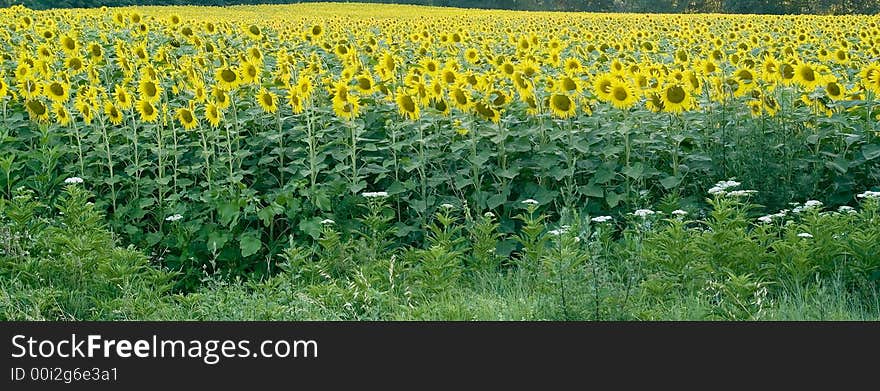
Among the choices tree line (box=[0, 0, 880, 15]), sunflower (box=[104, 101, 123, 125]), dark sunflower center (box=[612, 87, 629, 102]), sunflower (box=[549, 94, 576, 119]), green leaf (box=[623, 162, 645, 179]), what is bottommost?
tree line (box=[0, 0, 880, 15])

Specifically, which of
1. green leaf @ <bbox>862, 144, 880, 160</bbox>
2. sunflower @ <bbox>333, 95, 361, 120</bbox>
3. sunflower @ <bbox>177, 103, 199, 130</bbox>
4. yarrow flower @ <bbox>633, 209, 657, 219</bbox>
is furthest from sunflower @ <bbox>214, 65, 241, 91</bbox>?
green leaf @ <bbox>862, 144, 880, 160</bbox>

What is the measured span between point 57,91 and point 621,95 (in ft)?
11.3

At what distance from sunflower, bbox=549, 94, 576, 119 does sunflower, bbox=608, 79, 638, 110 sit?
23 cm

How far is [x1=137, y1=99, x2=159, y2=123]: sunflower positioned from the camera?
6.52 metres

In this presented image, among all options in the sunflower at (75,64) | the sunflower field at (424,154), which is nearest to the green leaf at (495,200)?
the sunflower field at (424,154)

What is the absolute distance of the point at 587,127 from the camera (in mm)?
6684

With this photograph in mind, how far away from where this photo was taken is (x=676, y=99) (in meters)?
6.33

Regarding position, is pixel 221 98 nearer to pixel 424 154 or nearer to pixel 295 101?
pixel 295 101

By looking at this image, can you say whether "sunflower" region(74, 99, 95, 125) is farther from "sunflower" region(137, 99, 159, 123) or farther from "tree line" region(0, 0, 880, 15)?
"tree line" region(0, 0, 880, 15)

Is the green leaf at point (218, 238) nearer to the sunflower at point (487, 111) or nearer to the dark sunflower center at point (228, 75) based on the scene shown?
the dark sunflower center at point (228, 75)

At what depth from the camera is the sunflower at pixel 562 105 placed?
6219 millimetres

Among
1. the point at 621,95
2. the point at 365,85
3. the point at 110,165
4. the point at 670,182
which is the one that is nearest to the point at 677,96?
the point at 621,95

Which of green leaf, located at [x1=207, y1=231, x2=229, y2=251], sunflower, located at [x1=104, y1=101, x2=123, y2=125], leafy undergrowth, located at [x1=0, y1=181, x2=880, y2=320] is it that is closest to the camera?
leafy undergrowth, located at [x1=0, y1=181, x2=880, y2=320]

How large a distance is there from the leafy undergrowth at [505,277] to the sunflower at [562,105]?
Answer: 967mm
